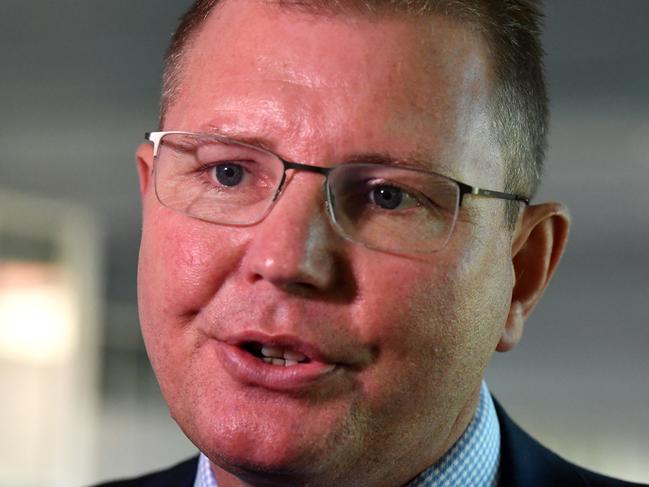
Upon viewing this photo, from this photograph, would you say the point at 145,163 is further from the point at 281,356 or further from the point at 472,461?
the point at 472,461

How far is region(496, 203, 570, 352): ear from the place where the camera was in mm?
1658

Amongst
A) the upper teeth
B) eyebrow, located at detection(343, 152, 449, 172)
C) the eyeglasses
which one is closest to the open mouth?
the upper teeth

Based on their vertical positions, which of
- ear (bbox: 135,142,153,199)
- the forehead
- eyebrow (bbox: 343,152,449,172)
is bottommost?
ear (bbox: 135,142,153,199)

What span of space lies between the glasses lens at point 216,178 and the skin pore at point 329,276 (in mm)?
22

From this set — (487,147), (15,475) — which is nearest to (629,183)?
(15,475)

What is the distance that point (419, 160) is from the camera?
144 cm

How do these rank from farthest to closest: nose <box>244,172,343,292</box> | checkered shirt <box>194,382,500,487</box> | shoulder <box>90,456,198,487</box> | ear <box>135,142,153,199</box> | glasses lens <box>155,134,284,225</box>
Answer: shoulder <box>90,456,198,487</box>
ear <box>135,142,153,199</box>
checkered shirt <box>194,382,500,487</box>
glasses lens <box>155,134,284,225</box>
nose <box>244,172,343,292</box>

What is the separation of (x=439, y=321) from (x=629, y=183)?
20.8ft

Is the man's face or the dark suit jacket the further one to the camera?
the dark suit jacket

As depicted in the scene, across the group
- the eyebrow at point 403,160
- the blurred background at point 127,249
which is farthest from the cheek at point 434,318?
the blurred background at point 127,249

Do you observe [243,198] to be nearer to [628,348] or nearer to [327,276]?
[327,276]

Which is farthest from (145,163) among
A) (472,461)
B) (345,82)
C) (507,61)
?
(472,461)

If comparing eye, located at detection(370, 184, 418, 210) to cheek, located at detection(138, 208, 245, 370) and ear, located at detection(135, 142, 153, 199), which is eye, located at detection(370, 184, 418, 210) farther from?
ear, located at detection(135, 142, 153, 199)

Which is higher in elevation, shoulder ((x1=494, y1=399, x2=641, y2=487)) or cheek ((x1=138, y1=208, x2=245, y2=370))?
cheek ((x1=138, y1=208, x2=245, y2=370))
